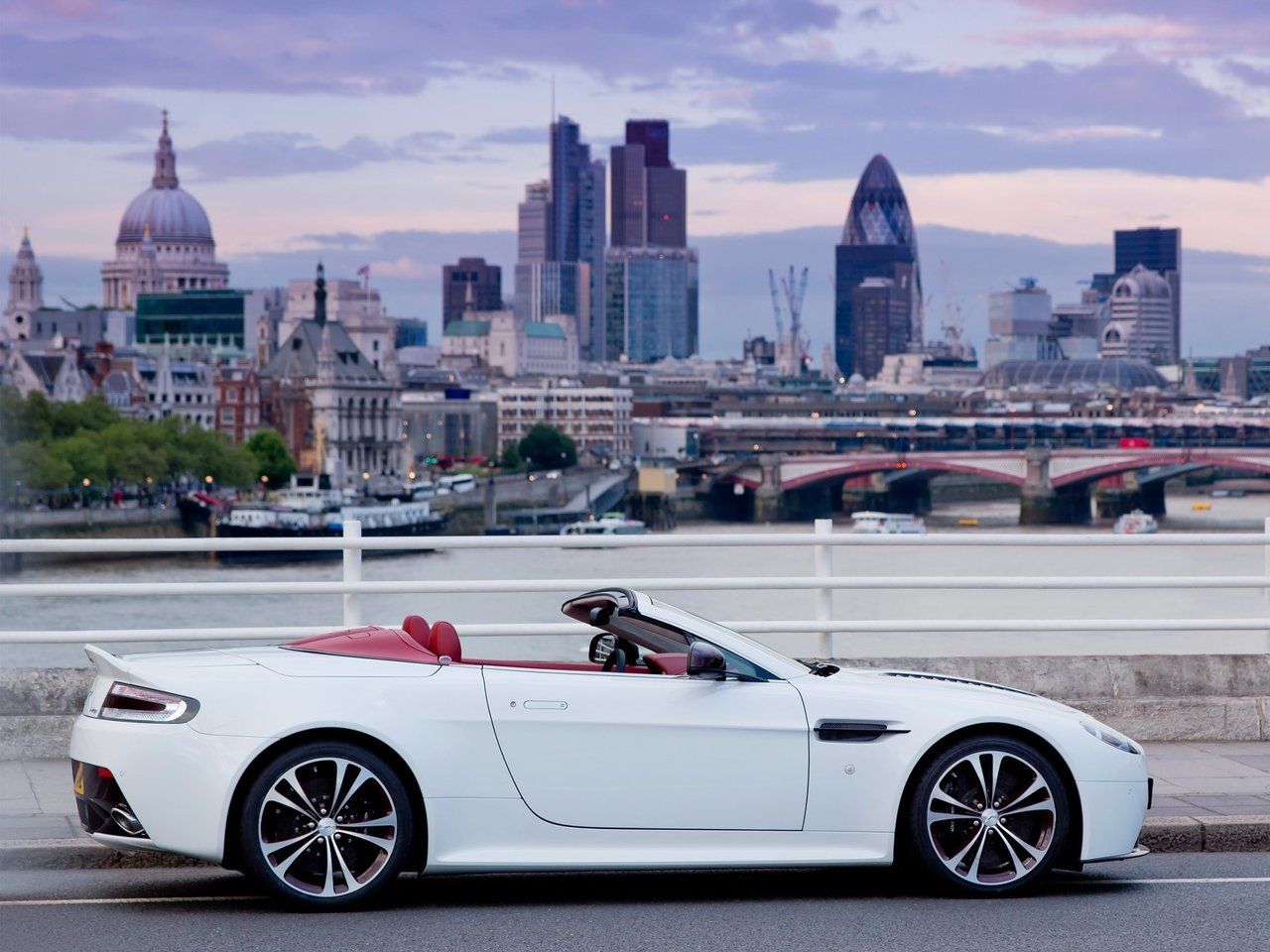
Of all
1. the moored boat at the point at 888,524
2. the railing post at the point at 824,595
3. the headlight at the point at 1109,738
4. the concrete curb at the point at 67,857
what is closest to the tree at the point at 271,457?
the moored boat at the point at 888,524

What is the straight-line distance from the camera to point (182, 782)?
6.24 metres

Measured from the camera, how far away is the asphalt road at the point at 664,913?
19.9 feet

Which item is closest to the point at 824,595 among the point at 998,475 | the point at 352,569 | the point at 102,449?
the point at 352,569

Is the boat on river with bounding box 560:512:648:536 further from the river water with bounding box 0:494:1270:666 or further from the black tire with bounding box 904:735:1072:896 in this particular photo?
the black tire with bounding box 904:735:1072:896

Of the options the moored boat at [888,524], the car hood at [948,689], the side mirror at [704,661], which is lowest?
the moored boat at [888,524]

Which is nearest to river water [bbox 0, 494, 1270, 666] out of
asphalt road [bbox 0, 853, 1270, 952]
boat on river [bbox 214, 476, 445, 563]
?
asphalt road [bbox 0, 853, 1270, 952]

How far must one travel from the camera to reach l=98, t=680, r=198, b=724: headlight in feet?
20.7

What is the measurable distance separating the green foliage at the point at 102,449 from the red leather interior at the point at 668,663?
299 feet

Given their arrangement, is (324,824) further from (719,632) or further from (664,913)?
(719,632)

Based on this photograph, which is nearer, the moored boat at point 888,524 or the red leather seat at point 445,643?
the red leather seat at point 445,643

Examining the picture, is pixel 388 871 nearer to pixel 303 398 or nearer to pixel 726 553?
pixel 726 553

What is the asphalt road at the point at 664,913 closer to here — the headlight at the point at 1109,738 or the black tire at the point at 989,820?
the black tire at the point at 989,820

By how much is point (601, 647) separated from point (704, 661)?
0.69m

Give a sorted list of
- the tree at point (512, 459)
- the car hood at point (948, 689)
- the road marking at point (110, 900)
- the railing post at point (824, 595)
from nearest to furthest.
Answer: the road marking at point (110, 900)
the car hood at point (948, 689)
the railing post at point (824, 595)
the tree at point (512, 459)
